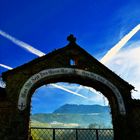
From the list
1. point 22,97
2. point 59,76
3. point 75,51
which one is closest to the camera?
point 22,97

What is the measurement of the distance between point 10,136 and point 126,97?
827cm

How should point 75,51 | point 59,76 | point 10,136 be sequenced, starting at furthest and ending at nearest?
point 75,51
point 59,76
point 10,136

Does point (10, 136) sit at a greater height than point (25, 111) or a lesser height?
lesser

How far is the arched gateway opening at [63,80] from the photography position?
14.2 meters

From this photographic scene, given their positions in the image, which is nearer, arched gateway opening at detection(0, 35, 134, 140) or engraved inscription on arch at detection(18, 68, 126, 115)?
arched gateway opening at detection(0, 35, 134, 140)

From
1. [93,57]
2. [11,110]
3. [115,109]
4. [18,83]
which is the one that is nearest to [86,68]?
[93,57]

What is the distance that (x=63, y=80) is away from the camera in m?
17.1

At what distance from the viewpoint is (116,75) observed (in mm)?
17500

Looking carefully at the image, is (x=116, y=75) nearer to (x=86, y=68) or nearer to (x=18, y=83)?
(x=86, y=68)

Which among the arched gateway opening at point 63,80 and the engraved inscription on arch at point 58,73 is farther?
the engraved inscription on arch at point 58,73

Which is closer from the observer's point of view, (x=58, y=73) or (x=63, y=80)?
→ (x=58, y=73)

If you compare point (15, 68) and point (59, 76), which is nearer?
point (15, 68)

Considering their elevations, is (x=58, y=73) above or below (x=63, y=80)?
above

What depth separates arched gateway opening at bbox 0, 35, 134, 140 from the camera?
14156mm
